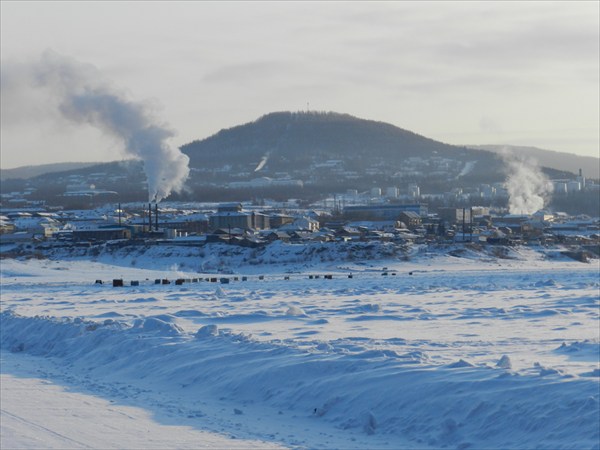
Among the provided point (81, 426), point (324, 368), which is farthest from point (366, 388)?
point (81, 426)

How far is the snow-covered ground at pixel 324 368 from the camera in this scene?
11812 millimetres

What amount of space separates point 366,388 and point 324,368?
1.36m

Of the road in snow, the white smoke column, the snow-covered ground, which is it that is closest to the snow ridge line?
the snow-covered ground

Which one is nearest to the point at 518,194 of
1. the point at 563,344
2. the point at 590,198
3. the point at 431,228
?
the point at 590,198

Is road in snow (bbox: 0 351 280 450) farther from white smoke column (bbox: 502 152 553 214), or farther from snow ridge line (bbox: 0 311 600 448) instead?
white smoke column (bbox: 502 152 553 214)

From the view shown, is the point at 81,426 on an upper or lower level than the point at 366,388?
lower

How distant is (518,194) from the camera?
15662cm

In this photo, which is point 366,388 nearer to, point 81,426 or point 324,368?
point 324,368

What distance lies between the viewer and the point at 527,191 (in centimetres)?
15875

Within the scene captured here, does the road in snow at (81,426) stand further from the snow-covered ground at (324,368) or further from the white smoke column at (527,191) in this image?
the white smoke column at (527,191)

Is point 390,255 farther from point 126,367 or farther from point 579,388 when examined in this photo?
point 579,388

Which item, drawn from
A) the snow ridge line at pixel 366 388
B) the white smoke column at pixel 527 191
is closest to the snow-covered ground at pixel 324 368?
the snow ridge line at pixel 366 388

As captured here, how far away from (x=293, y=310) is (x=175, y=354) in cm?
823

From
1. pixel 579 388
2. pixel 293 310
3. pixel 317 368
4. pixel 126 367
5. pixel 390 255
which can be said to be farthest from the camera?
pixel 390 255
